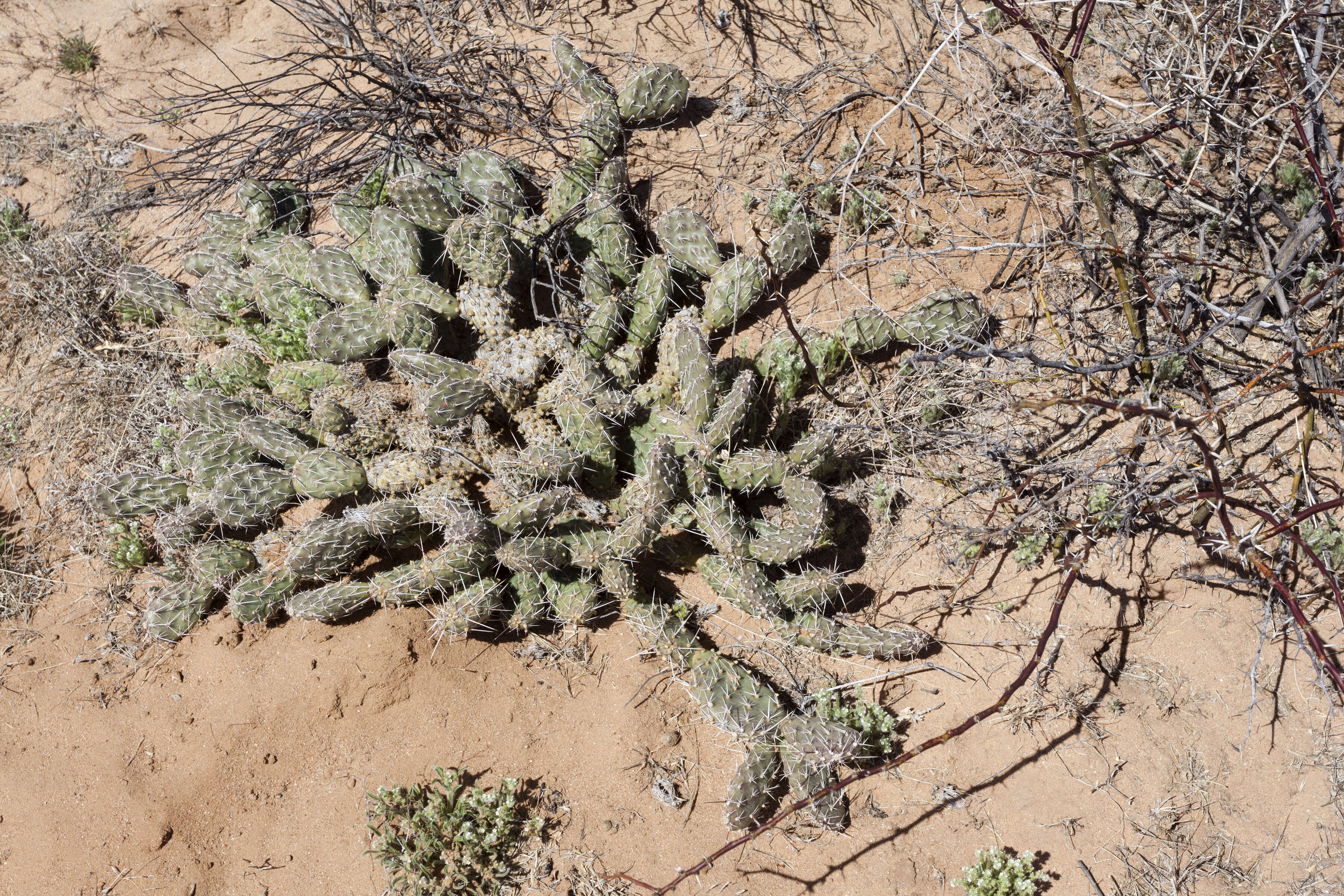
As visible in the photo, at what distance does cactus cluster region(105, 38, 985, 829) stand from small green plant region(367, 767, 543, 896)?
A: 598mm

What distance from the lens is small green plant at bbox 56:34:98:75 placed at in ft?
17.9

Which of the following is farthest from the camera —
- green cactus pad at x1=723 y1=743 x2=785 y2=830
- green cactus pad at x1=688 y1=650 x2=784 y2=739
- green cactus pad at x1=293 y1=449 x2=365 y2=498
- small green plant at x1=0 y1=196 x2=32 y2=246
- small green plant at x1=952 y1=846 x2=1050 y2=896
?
small green plant at x1=0 y1=196 x2=32 y2=246

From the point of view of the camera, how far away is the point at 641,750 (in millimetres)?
3133

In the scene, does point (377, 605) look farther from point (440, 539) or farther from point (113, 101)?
point (113, 101)

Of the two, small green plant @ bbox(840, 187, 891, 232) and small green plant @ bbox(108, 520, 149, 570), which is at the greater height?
small green plant @ bbox(840, 187, 891, 232)

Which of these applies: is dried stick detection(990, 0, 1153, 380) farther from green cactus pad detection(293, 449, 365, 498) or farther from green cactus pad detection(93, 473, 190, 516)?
green cactus pad detection(93, 473, 190, 516)

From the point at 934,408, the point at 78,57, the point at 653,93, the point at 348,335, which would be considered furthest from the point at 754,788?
the point at 78,57

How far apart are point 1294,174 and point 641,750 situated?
3.64 meters

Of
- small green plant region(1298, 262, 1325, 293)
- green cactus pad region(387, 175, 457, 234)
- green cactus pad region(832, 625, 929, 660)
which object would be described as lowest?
green cactus pad region(832, 625, 929, 660)

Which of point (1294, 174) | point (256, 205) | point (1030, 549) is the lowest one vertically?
point (256, 205)

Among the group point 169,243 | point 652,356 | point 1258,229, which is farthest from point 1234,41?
point 169,243

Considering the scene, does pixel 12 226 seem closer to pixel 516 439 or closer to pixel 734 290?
pixel 516 439

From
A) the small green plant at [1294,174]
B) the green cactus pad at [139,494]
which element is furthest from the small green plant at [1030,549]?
the green cactus pad at [139,494]

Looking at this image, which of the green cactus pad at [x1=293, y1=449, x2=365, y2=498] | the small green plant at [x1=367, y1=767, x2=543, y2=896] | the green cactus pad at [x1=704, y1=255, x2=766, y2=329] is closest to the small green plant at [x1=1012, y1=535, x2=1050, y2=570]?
the green cactus pad at [x1=704, y1=255, x2=766, y2=329]
